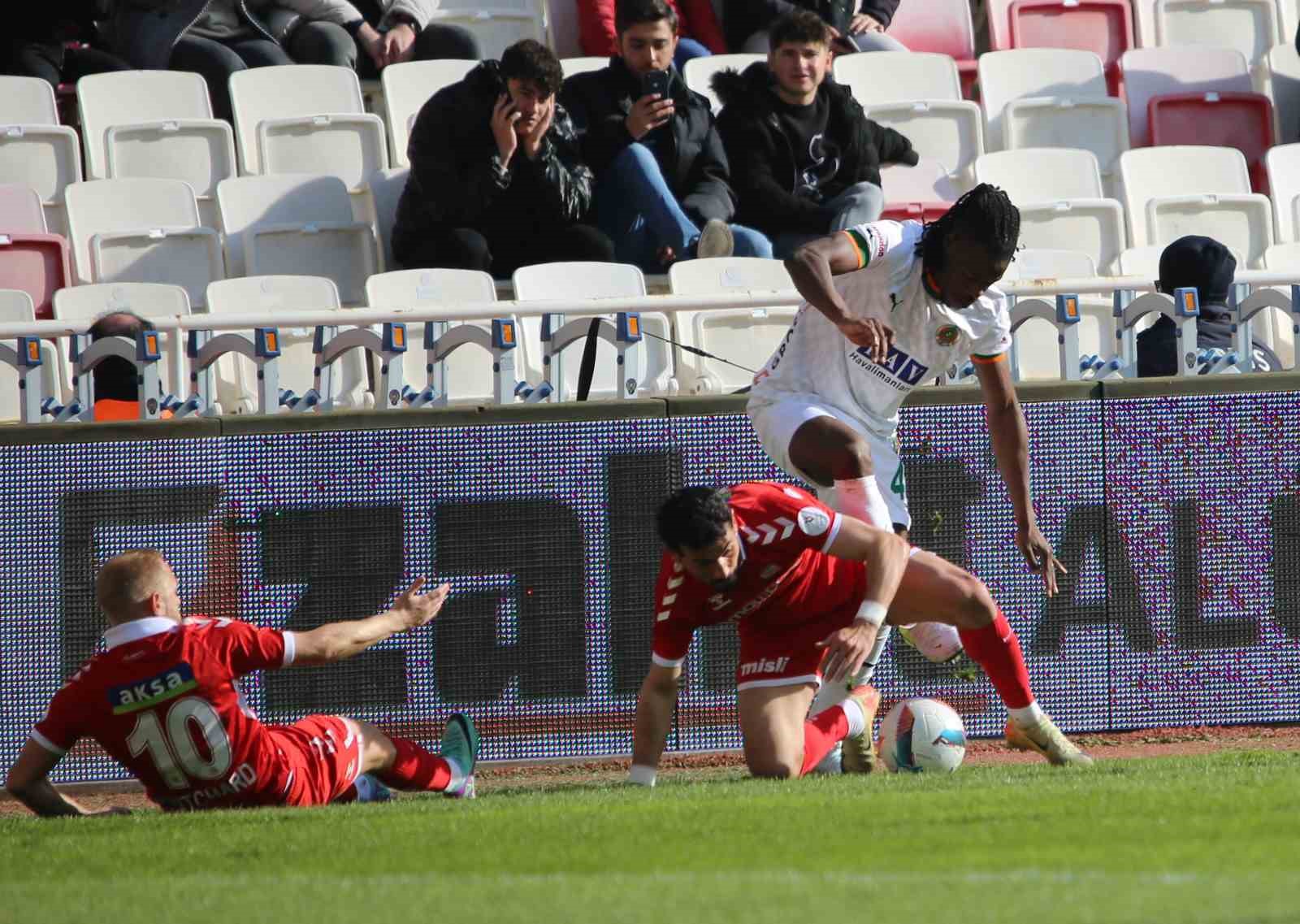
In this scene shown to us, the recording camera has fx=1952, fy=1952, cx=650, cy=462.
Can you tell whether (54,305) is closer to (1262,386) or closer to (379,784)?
(379,784)

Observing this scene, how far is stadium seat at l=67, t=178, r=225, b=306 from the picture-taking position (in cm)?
1122

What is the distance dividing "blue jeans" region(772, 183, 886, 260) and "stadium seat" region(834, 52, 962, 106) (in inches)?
74.2

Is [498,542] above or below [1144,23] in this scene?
below

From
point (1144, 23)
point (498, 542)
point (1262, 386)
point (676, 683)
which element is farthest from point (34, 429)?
point (1144, 23)

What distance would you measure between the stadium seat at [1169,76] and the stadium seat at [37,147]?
23.2 ft

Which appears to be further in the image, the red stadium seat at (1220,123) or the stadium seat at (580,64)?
the red stadium seat at (1220,123)

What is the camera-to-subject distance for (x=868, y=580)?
689 cm

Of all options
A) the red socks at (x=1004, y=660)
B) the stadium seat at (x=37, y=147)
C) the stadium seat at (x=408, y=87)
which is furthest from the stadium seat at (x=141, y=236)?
the red socks at (x=1004, y=660)

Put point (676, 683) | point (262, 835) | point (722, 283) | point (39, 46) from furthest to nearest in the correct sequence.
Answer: point (39, 46) < point (722, 283) < point (676, 683) < point (262, 835)

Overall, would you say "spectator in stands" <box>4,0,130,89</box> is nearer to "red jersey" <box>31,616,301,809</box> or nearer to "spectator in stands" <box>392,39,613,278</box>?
"spectator in stands" <box>392,39,613,278</box>

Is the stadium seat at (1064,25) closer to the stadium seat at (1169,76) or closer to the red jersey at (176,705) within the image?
the stadium seat at (1169,76)

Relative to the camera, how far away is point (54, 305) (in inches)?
413

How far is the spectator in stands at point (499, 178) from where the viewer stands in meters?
10.6

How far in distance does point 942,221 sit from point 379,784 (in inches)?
118
